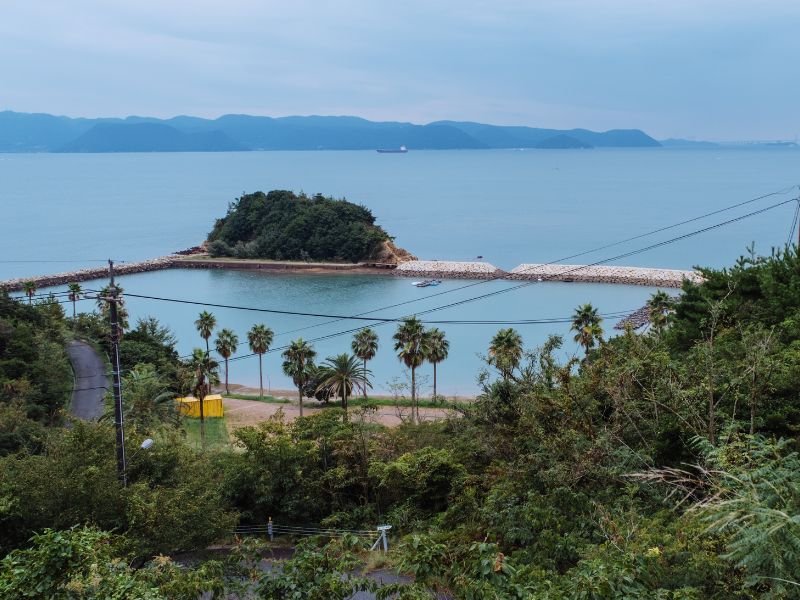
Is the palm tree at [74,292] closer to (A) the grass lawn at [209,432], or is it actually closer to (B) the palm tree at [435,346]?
(A) the grass lawn at [209,432]

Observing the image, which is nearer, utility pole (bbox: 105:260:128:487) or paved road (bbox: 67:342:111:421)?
utility pole (bbox: 105:260:128:487)

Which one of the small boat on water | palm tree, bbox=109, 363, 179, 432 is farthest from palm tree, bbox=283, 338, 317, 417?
the small boat on water

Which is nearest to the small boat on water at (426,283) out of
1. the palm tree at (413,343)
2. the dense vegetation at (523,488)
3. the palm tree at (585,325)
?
the palm tree at (585,325)

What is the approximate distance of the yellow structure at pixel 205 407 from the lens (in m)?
26.9

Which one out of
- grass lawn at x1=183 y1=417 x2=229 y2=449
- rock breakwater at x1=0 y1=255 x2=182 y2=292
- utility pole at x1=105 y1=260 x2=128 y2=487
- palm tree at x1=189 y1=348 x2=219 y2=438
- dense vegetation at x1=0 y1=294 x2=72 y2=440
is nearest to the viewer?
utility pole at x1=105 y1=260 x2=128 y2=487

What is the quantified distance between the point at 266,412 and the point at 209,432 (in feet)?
10.8

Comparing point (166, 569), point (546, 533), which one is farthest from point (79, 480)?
point (546, 533)

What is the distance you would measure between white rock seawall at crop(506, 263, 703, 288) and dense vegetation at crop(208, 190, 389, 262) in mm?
16101

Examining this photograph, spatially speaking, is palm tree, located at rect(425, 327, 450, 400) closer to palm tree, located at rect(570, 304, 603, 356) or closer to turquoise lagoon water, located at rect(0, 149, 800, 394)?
turquoise lagoon water, located at rect(0, 149, 800, 394)

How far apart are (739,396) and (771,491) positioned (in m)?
4.32

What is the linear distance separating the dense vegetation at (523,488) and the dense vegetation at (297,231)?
5148 cm

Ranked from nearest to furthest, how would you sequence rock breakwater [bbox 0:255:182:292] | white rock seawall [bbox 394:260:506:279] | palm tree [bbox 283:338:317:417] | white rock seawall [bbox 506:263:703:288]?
1. palm tree [bbox 283:338:317:417]
2. white rock seawall [bbox 506:263:703:288]
3. rock breakwater [bbox 0:255:182:292]
4. white rock seawall [bbox 394:260:506:279]

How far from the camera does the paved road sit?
2341cm

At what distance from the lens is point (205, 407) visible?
2703cm
